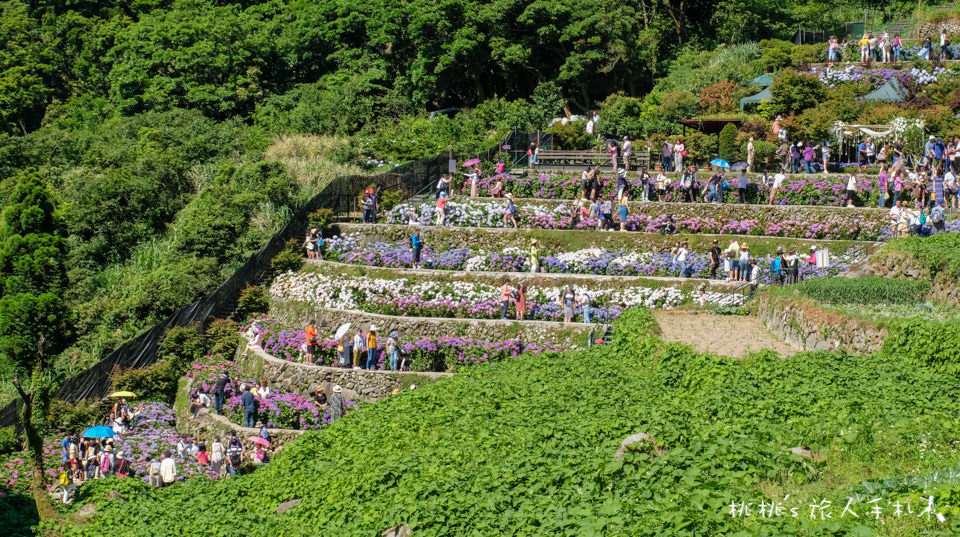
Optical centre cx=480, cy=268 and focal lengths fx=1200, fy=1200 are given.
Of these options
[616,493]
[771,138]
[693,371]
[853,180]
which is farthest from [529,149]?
[616,493]

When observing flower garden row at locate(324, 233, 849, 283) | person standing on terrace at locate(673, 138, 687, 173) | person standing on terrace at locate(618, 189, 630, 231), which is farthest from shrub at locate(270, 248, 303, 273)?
person standing on terrace at locate(673, 138, 687, 173)

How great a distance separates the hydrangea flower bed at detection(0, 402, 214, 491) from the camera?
2506cm

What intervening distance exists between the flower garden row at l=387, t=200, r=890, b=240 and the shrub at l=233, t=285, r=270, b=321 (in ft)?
16.0

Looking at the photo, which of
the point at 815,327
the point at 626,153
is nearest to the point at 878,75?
the point at 626,153

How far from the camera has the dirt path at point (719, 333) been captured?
2278 cm

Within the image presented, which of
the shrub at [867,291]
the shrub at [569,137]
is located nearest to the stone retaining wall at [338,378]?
the shrub at [867,291]

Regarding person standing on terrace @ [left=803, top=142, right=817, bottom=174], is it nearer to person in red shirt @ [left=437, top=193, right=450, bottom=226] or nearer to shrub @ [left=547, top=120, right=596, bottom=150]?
shrub @ [left=547, top=120, right=596, bottom=150]

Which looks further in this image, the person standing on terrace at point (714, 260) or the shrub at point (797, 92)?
the shrub at point (797, 92)

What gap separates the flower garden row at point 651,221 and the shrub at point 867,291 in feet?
19.9

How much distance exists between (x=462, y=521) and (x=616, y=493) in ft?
6.86

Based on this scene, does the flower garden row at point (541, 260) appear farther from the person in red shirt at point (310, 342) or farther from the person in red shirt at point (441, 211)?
the person in red shirt at point (310, 342)

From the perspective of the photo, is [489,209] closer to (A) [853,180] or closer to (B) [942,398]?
(A) [853,180]

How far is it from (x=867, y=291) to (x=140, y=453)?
15580 mm

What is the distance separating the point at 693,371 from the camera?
2056cm
